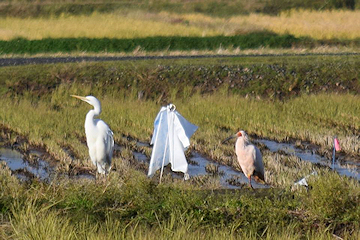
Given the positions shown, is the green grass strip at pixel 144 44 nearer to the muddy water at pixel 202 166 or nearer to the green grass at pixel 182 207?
the muddy water at pixel 202 166

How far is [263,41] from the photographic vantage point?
103ft

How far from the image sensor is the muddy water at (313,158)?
10.4 m

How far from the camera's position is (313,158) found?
11.5 m

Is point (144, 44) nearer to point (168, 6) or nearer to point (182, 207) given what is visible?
point (168, 6)

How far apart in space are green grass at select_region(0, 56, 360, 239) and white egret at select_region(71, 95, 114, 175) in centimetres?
31

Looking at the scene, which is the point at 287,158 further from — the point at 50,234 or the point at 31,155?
the point at 50,234

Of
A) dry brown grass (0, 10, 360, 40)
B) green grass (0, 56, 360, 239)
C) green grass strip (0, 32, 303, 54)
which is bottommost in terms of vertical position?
dry brown grass (0, 10, 360, 40)

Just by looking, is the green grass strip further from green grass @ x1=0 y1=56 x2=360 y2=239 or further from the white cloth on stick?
the white cloth on stick

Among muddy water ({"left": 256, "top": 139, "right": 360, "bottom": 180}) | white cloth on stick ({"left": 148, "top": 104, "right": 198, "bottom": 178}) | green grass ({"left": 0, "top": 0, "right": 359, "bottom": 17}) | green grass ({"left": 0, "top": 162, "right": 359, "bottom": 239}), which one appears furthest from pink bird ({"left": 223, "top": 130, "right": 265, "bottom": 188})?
green grass ({"left": 0, "top": 0, "right": 359, "bottom": 17})

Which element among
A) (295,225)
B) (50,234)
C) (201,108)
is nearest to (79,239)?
(50,234)

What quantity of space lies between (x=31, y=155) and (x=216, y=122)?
394cm

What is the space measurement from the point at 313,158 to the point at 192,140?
6.56 feet

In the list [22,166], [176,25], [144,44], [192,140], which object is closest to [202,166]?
[192,140]

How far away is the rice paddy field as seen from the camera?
285 inches
